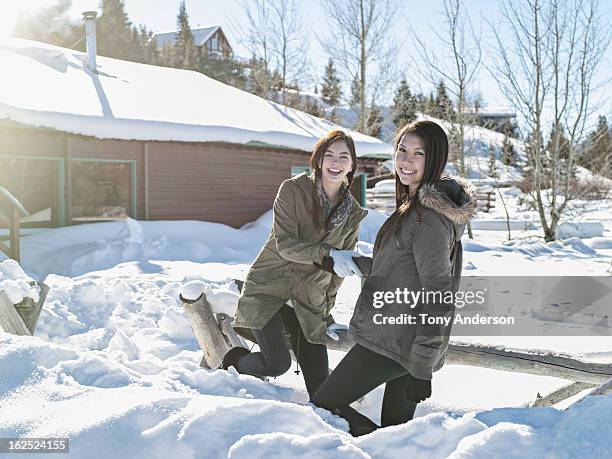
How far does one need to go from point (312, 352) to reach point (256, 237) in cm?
921

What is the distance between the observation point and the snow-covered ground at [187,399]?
200 centimetres

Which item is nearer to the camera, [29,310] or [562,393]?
[562,393]

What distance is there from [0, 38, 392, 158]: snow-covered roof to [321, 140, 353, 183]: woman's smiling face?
812 centimetres

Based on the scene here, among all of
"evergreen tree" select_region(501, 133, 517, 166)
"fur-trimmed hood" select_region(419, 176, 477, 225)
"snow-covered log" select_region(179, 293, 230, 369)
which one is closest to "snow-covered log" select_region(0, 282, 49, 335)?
"snow-covered log" select_region(179, 293, 230, 369)

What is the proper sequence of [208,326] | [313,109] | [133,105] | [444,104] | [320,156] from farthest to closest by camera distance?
1. [313,109]
2. [444,104]
3. [133,105]
4. [208,326]
5. [320,156]

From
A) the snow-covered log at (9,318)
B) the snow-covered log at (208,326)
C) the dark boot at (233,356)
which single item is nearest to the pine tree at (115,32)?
the snow-covered log at (9,318)

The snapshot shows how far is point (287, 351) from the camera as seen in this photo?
332cm

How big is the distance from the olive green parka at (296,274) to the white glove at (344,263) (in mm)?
245

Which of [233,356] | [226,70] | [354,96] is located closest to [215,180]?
[233,356]

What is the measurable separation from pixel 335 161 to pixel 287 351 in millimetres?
1130

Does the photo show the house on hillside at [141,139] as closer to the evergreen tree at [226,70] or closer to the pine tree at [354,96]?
the pine tree at [354,96]

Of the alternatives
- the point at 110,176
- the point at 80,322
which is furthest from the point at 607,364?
the point at 110,176

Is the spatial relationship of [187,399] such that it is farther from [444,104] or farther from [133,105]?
[444,104]

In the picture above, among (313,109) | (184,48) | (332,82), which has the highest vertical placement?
(184,48)
